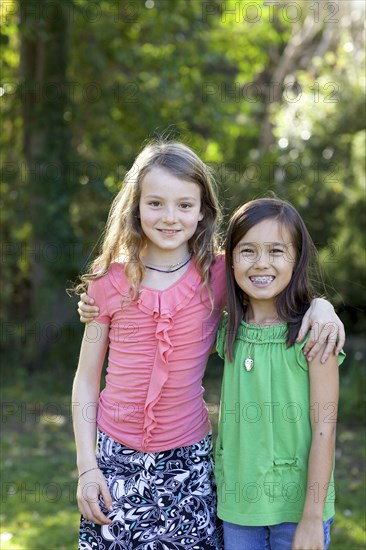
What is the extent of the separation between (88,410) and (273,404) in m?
0.55

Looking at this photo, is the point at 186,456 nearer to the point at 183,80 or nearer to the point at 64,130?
the point at 64,130

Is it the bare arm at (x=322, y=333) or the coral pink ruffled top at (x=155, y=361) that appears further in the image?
the coral pink ruffled top at (x=155, y=361)

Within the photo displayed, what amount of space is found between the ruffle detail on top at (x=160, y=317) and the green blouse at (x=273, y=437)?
9.1 inches

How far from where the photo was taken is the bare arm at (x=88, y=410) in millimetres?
2061

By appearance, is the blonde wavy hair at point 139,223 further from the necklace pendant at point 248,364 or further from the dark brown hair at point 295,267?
the necklace pendant at point 248,364

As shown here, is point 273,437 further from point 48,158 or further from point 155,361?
point 48,158

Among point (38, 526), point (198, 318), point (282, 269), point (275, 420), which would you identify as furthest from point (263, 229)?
point (38, 526)

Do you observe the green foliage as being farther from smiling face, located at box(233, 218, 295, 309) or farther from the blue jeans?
the blue jeans

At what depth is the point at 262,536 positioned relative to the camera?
2002 mm

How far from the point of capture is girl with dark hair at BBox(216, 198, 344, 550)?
193 centimetres

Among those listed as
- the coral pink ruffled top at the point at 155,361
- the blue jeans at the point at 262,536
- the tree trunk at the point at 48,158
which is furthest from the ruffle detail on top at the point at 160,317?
the tree trunk at the point at 48,158

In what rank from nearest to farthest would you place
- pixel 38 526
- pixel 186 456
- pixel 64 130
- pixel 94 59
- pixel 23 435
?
pixel 186 456 → pixel 38 526 → pixel 23 435 → pixel 64 130 → pixel 94 59

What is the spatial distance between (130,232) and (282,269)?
1.52 feet

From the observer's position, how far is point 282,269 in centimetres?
204
